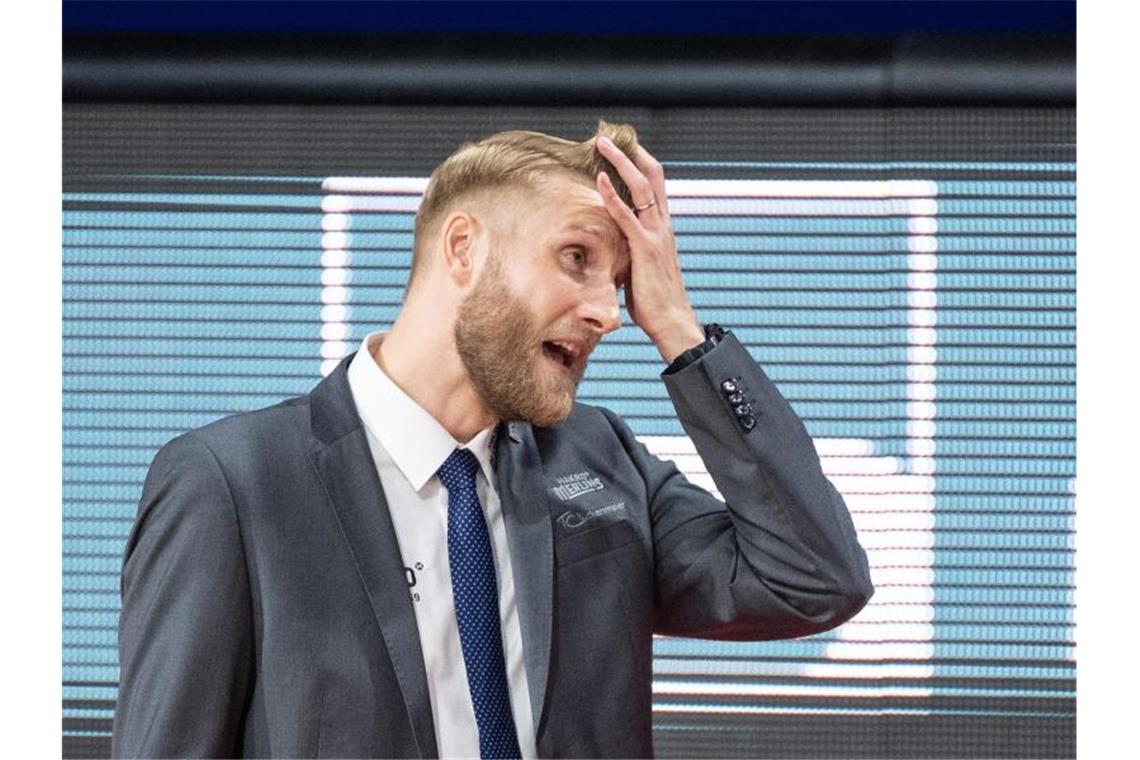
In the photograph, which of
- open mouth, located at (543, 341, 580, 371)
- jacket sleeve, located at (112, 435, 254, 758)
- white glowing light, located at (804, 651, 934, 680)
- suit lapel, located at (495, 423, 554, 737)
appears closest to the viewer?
jacket sleeve, located at (112, 435, 254, 758)

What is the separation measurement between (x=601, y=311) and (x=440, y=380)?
186 mm

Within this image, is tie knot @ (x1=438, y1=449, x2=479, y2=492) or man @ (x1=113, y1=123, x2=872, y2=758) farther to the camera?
tie knot @ (x1=438, y1=449, x2=479, y2=492)

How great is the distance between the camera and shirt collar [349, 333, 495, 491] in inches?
59.7

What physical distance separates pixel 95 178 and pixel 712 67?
106 centimetres

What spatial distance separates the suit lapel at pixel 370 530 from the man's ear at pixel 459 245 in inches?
6.8

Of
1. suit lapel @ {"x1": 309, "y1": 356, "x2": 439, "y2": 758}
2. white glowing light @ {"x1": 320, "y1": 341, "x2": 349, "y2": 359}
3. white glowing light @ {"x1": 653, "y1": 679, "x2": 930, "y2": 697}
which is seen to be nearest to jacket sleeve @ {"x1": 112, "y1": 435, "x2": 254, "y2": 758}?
suit lapel @ {"x1": 309, "y1": 356, "x2": 439, "y2": 758}

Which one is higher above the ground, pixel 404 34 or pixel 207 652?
pixel 404 34

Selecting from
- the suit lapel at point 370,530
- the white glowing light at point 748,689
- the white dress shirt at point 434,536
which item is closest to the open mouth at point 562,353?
the white dress shirt at point 434,536

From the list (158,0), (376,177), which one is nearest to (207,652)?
(376,177)

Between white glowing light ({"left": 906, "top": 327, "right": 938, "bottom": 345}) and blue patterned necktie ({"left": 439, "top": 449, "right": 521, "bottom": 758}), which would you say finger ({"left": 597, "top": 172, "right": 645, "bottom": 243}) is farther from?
white glowing light ({"left": 906, "top": 327, "right": 938, "bottom": 345})

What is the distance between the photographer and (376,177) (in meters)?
2.51

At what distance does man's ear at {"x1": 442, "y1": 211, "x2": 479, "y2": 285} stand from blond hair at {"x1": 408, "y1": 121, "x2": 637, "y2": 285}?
0.10 ft

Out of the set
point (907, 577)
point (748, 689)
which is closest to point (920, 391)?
point (907, 577)
